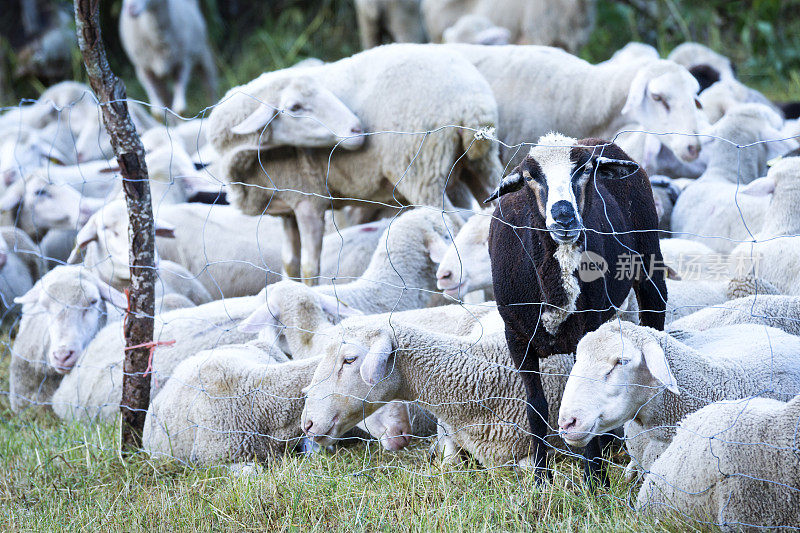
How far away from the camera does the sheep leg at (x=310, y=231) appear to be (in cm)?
500

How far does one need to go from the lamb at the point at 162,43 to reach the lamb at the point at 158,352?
6.57 m

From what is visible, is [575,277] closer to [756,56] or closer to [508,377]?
[508,377]

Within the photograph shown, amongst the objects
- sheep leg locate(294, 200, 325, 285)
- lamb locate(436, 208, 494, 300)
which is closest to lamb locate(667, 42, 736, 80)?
sheep leg locate(294, 200, 325, 285)

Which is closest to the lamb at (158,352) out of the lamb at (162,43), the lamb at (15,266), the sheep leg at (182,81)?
the lamb at (15,266)

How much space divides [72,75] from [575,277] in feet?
42.5

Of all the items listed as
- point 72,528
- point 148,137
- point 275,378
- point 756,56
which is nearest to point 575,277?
point 275,378

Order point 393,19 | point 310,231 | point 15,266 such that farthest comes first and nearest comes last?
point 393,19 → point 15,266 → point 310,231

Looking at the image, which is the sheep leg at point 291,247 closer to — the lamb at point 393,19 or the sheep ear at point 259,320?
the sheep ear at point 259,320

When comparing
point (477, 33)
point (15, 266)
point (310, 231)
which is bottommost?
point (15, 266)

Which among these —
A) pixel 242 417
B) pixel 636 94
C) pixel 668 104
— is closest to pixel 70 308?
pixel 242 417

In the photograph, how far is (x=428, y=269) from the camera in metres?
4.47

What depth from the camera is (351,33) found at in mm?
14016

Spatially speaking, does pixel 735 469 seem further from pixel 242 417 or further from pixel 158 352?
pixel 158 352

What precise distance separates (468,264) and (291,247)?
1735mm
